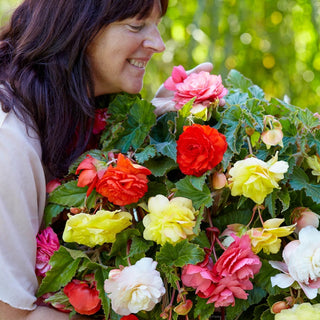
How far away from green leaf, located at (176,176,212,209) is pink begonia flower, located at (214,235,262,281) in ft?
0.29

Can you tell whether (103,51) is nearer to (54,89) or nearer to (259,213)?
(54,89)

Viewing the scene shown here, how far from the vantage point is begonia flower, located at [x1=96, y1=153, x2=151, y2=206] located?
0.96 m

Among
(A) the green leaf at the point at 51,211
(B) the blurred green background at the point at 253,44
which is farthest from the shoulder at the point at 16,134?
(B) the blurred green background at the point at 253,44

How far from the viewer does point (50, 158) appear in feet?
3.71

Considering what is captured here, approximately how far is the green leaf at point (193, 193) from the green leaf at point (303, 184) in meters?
0.15

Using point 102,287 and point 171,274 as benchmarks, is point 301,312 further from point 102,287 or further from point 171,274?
point 102,287

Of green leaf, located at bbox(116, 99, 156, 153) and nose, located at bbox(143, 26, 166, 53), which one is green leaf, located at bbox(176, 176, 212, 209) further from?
nose, located at bbox(143, 26, 166, 53)

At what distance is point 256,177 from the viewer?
907mm

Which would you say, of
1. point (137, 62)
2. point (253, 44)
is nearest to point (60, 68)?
point (137, 62)

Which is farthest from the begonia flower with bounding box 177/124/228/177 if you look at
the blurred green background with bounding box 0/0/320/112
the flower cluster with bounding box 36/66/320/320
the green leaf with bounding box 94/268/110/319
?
the blurred green background with bounding box 0/0/320/112

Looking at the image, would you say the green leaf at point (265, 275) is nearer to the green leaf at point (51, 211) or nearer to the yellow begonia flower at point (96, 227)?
the yellow begonia flower at point (96, 227)

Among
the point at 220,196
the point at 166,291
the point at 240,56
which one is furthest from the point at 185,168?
the point at 240,56

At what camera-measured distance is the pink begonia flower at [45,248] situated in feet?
3.47

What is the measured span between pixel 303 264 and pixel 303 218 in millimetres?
108
